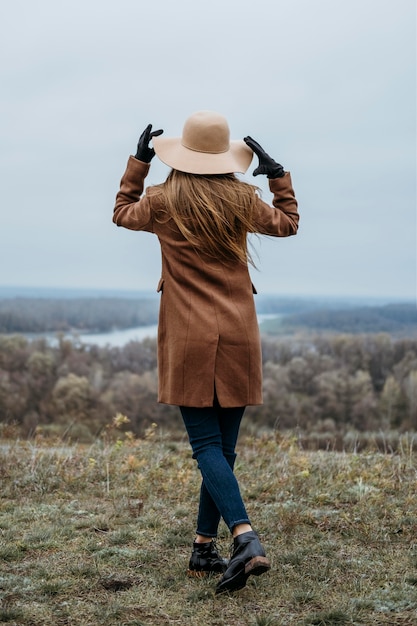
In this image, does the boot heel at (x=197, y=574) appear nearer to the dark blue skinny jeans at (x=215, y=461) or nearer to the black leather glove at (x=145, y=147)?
the dark blue skinny jeans at (x=215, y=461)

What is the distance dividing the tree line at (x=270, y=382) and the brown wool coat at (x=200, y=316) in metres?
28.9

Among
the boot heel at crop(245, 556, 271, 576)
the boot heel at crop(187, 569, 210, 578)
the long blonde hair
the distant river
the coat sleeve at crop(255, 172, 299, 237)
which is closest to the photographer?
the boot heel at crop(245, 556, 271, 576)

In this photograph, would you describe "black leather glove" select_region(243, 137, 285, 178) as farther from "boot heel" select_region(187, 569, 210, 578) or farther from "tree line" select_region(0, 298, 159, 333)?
"tree line" select_region(0, 298, 159, 333)

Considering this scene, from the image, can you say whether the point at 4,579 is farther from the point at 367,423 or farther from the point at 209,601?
the point at 367,423

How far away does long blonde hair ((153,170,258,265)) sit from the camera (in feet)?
11.3

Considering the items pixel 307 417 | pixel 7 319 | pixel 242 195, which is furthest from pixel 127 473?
pixel 7 319

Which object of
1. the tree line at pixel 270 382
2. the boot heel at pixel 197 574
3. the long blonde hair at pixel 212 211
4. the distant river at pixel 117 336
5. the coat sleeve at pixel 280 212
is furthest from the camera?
the distant river at pixel 117 336

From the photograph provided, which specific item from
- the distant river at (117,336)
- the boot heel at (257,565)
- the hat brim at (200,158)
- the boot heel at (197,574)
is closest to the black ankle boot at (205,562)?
the boot heel at (197,574)

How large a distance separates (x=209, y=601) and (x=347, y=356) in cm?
4364

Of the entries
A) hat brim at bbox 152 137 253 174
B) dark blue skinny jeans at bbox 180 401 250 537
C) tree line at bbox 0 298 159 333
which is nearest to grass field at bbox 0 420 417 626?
dark blue skinny jeans at bbox 180 401 250 537

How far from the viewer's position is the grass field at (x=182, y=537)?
333cm

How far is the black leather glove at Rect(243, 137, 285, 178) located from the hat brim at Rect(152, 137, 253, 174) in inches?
1.8

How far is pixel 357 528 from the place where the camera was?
4527 mm

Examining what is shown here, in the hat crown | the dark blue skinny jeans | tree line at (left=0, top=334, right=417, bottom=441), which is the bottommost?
tree line at (left=0, top=334, right=417, bottom=441)
